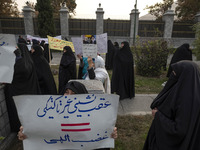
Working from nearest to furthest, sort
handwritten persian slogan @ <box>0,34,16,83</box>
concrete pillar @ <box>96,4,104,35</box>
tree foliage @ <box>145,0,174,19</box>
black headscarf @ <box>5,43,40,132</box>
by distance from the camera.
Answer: handwritten persian slogan @ <box>0,34,16,83</box> < black headscarf @ <box>5,43,40,132</box> < concrete pillar @ <box>96,4,104,35</box> < tree foliage @ <box>145,0,174,19</box>

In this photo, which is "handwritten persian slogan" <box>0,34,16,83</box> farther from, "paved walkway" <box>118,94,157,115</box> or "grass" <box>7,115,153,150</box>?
"paved walkway" <box>118,94,157,115</box>

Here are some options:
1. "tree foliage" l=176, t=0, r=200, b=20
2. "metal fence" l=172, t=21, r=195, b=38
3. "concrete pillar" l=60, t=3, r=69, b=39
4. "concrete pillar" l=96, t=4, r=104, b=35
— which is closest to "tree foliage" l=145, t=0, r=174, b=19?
"tree foliage" l=176, t=0, r=200, b=20

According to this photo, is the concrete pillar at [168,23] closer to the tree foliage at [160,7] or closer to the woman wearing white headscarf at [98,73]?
the tree foliage at [160,7]

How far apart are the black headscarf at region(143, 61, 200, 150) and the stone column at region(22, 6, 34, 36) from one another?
21.1 metres

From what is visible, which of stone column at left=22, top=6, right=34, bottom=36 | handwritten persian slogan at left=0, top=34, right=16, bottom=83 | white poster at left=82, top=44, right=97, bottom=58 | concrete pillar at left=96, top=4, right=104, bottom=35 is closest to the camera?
handwritten persian slogan at left=0, top=34, right=16, bottom=83

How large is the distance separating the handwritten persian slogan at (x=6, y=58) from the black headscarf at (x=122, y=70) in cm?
355

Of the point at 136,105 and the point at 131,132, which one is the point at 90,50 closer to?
the point at 131,132

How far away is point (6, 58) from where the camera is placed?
5.85 ft

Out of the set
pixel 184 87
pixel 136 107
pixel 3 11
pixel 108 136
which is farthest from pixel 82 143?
pixel 3 11

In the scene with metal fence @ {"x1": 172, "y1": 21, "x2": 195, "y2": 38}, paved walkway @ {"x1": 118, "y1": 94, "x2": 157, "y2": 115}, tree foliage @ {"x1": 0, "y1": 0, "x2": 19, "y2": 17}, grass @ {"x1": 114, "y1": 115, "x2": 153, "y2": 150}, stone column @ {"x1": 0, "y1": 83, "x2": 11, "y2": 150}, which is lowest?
grass @ {"x1": 114, "y1": 115, "x2": 153, "y2": 150}

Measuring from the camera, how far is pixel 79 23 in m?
20.4

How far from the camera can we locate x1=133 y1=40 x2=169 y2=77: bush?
26.7ft

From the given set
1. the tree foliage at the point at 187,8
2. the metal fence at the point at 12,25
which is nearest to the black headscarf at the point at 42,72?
the metal fence at the point at 12,25

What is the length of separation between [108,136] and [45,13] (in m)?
18.2
